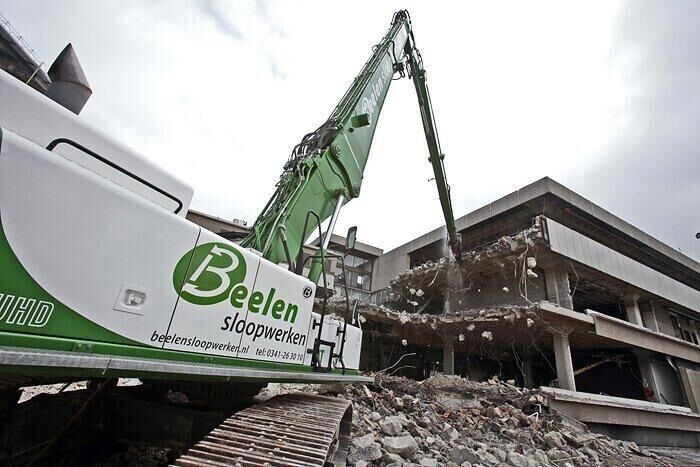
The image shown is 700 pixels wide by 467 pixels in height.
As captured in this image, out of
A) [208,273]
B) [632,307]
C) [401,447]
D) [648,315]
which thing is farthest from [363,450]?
[648,315]

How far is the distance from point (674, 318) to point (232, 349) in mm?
25365

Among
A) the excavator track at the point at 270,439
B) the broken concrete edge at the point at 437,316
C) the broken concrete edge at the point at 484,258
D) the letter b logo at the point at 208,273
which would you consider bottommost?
the excavator track at the point at 270,439

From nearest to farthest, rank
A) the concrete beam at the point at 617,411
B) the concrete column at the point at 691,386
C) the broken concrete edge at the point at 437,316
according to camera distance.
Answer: the concrete beam at the point at 617,411 → the broken concrete edge at the point at 437,316 → the concrete column at the point at 691,386

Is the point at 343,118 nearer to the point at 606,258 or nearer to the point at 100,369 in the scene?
the point at 100,369

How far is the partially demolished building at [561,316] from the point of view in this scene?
488 inches

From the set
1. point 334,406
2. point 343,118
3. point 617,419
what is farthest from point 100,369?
point 617,419

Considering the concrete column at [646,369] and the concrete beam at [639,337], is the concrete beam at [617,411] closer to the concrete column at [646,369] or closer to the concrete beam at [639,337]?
the concrete column at [646,369]

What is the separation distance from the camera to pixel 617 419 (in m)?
11.0

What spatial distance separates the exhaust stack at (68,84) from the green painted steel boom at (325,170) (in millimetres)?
1879

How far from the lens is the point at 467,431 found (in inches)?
278

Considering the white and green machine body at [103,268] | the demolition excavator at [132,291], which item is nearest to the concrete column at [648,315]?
the demolition excavator at [132,291]

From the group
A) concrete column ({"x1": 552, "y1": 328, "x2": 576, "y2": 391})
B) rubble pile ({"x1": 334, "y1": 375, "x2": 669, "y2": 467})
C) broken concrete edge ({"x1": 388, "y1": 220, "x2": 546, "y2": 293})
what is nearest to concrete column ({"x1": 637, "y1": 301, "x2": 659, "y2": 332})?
concrete column ({"x1": 552, "y1": 328, "x2": 576, "y2": 391})

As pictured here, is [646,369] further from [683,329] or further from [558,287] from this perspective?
[683,329]

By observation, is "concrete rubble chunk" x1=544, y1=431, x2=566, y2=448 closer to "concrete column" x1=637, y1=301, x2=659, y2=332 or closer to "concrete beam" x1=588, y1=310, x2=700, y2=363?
"concrete beam" x1=588, y1=310, x2=700, y2=363
